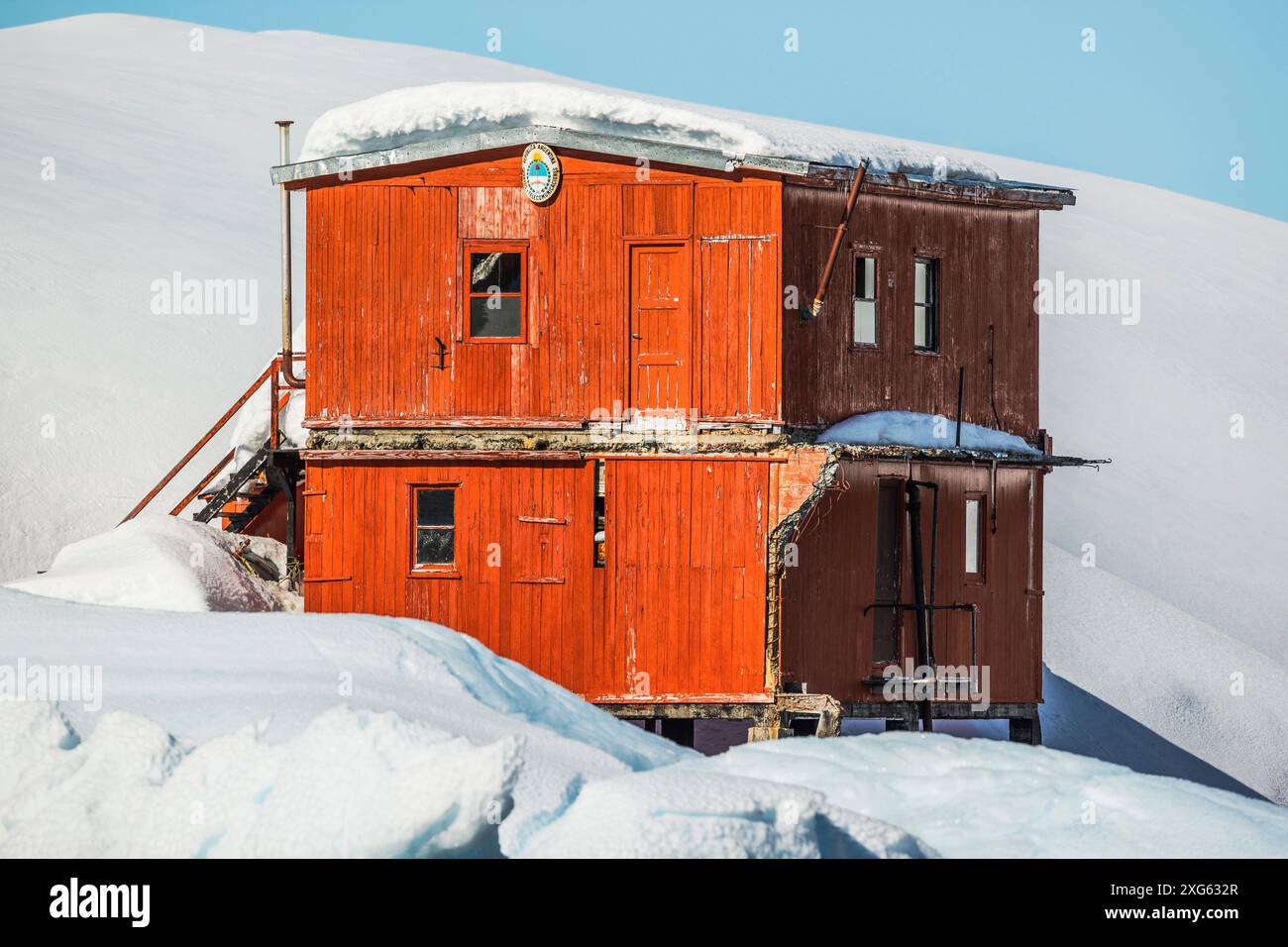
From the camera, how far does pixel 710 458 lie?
68.2 feet

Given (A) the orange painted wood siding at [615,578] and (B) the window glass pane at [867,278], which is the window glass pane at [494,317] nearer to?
(A) the orange painted wood siding at [615,578]

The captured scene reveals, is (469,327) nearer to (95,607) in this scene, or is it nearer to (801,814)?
(95,607)

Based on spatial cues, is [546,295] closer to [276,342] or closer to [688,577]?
[688,577]

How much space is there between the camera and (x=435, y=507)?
21297mm

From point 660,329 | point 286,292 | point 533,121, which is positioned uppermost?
point 533,121

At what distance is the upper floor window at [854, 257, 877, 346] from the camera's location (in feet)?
74.6

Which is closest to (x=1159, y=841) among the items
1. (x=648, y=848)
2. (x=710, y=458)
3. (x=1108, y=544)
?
(x=648, y=848)

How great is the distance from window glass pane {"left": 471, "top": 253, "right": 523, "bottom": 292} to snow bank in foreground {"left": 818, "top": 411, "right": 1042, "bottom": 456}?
177 inches

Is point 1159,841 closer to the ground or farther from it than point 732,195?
closer to the ground

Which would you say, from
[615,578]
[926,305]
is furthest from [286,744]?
[926,305]

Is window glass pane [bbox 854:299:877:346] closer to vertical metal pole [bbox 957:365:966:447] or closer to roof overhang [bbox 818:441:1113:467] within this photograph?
vertical metal pole [bbox 957:365:966:447]

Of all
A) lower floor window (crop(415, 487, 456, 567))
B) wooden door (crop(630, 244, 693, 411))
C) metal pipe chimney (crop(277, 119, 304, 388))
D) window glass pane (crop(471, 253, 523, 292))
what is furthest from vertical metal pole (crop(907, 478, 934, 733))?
metal pipe chimney (crop(277, 119, 304, 388))

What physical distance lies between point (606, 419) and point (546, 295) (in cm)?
177
